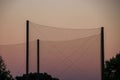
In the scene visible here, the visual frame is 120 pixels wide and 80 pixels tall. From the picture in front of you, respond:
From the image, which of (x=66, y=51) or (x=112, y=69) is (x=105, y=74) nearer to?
(x=112, y=69)

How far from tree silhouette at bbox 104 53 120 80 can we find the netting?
0.30ft

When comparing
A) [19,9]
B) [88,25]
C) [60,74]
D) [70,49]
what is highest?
[19,9]

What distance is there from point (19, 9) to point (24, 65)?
2.00 ft

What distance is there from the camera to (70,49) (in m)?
2.41

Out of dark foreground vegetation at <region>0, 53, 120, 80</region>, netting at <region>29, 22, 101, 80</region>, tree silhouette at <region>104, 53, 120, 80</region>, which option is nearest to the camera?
Answer: dark foreground vegetation at <region>0, 53, 120, 80</region>

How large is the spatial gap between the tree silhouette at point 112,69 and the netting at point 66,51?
0.09m

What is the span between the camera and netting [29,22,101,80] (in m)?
2.32

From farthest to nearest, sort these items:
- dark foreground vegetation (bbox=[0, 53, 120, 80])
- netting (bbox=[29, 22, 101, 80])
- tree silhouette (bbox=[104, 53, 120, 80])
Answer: netting (bbox=[29, 22, 101, 80]) → tree silhouette (bbox=[104, 53, 120, 80]) → dark foreground vegetation (bbox=[0, 53, 120, 80])

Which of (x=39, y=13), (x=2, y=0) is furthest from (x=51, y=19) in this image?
(x=2, y=0)

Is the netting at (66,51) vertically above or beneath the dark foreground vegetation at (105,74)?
above

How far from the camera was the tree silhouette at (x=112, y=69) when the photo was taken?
2154mm

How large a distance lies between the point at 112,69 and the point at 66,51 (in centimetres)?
43

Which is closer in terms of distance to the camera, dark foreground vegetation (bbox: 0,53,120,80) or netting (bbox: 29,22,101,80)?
dark foreground vegetation (bbox: 0,53,120,80)

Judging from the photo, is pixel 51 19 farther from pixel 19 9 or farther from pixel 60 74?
pixel 60 74
